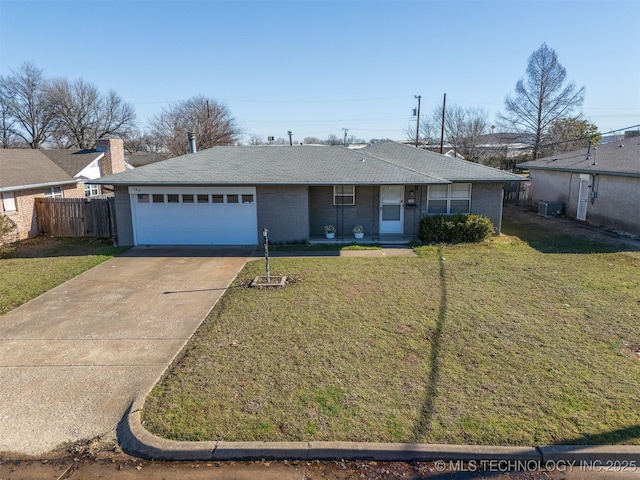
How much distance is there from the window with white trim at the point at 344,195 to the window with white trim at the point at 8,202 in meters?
12.3

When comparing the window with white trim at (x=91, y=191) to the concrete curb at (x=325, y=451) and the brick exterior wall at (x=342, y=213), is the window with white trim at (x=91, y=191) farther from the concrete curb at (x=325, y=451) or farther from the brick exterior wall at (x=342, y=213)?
the concrete curb at (x=325, y=451)

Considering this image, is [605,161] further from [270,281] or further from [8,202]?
[8,202]

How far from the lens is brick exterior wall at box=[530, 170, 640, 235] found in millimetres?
→ 16031

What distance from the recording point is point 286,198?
1479cm

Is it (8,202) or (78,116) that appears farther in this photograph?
(78,116)

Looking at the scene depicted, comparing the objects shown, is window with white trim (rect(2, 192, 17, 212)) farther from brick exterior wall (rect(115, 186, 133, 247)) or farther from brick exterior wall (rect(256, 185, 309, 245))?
brick exterior wall (rect(256, 185, 309, 245))

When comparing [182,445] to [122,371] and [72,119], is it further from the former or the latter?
[72,119]

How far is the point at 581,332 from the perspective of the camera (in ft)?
24.0

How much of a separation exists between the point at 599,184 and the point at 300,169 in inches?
512

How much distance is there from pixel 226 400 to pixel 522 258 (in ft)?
34.4

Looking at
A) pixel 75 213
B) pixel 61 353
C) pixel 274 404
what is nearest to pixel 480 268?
pixel 274 404

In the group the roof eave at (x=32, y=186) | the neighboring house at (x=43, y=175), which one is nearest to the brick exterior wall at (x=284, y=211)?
the neighboring house at (x=43, y=175)

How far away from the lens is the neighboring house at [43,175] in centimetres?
1641

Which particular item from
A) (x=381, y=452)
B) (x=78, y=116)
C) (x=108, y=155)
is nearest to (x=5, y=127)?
(x=78, y=116)
